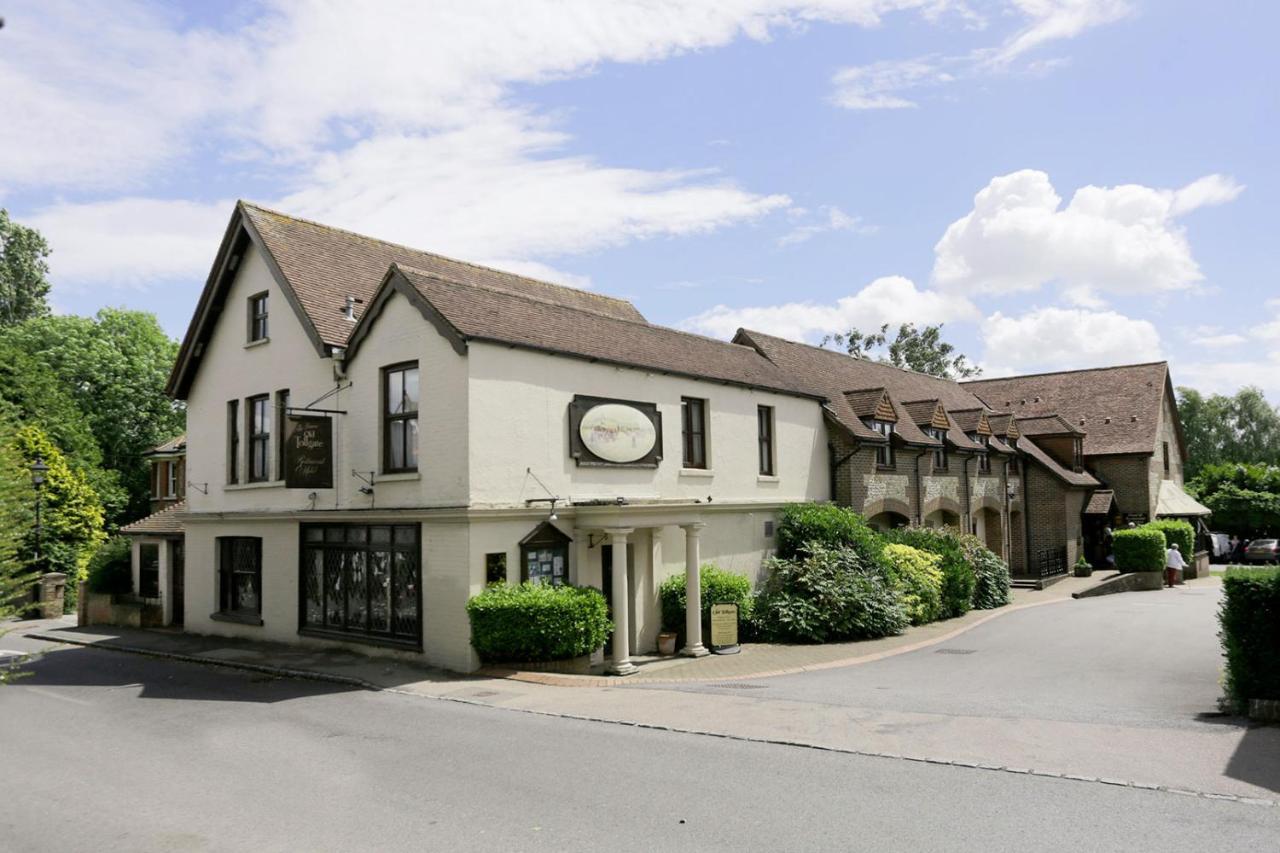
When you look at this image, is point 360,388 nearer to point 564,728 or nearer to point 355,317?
point 355,317

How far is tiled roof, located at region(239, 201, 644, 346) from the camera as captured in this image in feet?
64.0

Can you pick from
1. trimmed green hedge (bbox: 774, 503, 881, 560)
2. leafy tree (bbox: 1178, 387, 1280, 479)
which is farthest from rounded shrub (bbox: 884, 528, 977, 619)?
leafy tree (bbox: 1178, 387, 1280, 479)

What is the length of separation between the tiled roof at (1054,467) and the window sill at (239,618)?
2853cm

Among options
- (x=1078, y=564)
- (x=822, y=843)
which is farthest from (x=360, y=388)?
(x=1078, y=564)

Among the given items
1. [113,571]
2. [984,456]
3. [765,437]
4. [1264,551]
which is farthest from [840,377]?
[1264,551]

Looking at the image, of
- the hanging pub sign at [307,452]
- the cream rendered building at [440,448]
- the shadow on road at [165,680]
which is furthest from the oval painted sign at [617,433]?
the shadow on road at [165,680]

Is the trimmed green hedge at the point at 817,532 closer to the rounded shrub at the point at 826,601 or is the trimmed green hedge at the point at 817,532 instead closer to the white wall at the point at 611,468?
the rounded shrub at the point at 826,601

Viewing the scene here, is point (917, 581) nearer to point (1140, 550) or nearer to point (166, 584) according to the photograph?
point (1140, 550)

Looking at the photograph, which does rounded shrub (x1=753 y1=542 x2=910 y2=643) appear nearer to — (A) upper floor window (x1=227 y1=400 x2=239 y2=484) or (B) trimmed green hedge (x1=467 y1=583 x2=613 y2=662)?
(B) trimmed green hedge (x1=467 y1=583 x2=613 y2=662)

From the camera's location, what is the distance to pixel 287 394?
67.4ft

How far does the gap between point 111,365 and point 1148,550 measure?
48531 millimetres

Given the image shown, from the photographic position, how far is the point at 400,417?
57.3 ft

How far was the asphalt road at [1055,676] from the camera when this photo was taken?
483 inches

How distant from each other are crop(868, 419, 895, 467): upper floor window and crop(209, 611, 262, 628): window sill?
16867mm
